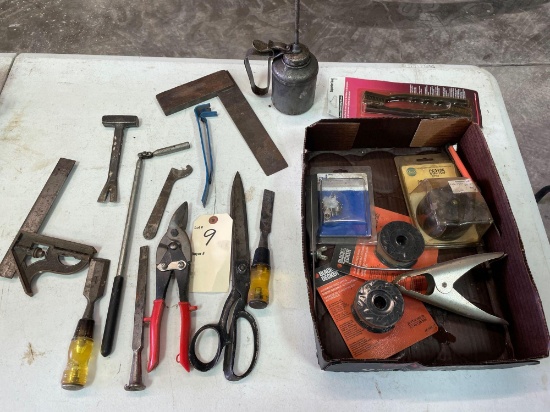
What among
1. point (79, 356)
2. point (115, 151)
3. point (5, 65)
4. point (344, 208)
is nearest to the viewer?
point (79, 356)

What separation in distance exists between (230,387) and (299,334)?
0.14 m

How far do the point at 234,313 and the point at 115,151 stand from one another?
42cm

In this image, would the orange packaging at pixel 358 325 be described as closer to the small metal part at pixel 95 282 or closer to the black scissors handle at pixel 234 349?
the black scissors handle at pixel 234 349

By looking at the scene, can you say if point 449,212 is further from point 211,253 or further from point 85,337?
point 85,337

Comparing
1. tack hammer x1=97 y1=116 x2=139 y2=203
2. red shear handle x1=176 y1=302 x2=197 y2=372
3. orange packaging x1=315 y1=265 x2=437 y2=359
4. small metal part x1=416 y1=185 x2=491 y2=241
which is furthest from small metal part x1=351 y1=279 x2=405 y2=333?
tack hammer x1=97 y1=116 x2=139 y2=203

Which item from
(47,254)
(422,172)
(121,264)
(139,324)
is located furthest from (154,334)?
(422,172)

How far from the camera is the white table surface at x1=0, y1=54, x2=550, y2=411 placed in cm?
69

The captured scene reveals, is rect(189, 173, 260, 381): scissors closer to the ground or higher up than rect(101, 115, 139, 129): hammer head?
closer to the ground

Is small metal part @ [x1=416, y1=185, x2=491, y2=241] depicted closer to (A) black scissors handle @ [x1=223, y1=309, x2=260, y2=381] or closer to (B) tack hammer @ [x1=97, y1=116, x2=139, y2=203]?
(A) black scissors handle @ [x1=223, y1=309, x2=260, y2=381]

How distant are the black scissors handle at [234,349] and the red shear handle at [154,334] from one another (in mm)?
110

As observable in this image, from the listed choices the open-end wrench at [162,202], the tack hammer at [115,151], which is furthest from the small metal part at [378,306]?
the tack hammer at [115,151]

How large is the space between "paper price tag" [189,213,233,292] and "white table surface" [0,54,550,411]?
23 mm

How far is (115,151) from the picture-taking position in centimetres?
89

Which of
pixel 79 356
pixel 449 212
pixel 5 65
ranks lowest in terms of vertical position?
pixel 79 356
